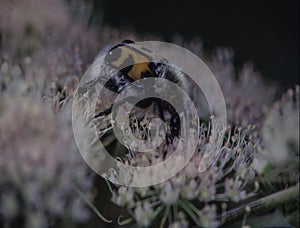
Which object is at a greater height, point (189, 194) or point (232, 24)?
point (232, 24)

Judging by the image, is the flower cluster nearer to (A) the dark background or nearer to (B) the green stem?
(B) the green stem

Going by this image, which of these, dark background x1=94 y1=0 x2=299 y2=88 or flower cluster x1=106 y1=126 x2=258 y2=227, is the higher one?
dark background x1=94 y1=0 x2=299 y2=88

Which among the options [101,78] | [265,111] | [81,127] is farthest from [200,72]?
[81,127]

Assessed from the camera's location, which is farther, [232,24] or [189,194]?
[232,24]

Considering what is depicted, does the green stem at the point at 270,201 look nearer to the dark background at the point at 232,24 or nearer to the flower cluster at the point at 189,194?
the flower cluster at the point at 189,194

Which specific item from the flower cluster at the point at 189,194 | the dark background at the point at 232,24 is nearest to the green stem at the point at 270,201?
the flower cluster at the point at 189,194

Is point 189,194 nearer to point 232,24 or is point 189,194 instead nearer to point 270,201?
point 270,201

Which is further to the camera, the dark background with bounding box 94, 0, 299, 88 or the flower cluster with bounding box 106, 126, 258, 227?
the dark background with bounding box 94, 0, 299, 88

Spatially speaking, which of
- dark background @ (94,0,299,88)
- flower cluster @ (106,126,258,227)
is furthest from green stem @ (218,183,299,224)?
dark background @ (94,0,299,88)

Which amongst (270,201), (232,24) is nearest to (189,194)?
(270,201)
